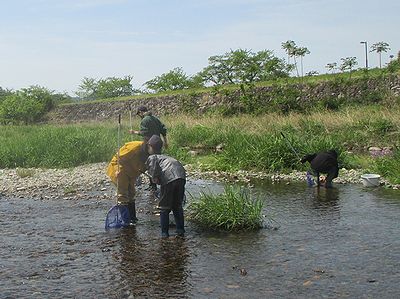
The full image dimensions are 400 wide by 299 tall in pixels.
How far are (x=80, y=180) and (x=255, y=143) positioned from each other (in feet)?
17.9

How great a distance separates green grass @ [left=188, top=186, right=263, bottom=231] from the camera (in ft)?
28.2

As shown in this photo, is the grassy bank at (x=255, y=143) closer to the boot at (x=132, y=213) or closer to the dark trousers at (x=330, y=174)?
the dark trousers at (x=330, y=174)

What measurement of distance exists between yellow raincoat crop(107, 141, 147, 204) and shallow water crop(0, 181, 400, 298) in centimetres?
62

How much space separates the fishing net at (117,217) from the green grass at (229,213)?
1264 millimetres

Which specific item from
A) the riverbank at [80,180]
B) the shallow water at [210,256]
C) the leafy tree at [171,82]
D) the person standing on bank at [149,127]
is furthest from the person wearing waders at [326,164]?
the leafy tree at [171,82]

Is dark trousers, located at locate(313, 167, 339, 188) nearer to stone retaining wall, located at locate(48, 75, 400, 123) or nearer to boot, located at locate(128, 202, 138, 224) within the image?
boot, located at locate(128, 202, 138, 224)

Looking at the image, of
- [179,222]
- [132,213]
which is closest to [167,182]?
[179,222]

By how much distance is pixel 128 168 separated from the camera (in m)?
9.10

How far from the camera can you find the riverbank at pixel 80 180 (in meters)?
13.0

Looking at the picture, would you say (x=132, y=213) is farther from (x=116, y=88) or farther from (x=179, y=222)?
(x=116, y=88)

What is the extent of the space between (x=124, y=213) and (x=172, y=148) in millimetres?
9737

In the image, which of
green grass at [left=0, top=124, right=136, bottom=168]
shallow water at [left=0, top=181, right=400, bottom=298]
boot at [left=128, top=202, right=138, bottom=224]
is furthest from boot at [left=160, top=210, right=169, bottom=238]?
green grass at [left=0, top=124, right=136, bottom=168]

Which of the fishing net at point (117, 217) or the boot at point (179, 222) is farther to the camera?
the fishing net at point (117, 217)

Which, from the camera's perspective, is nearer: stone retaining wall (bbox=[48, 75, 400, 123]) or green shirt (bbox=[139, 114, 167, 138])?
green shirt (bbox=[139, 114, 167, 138])
